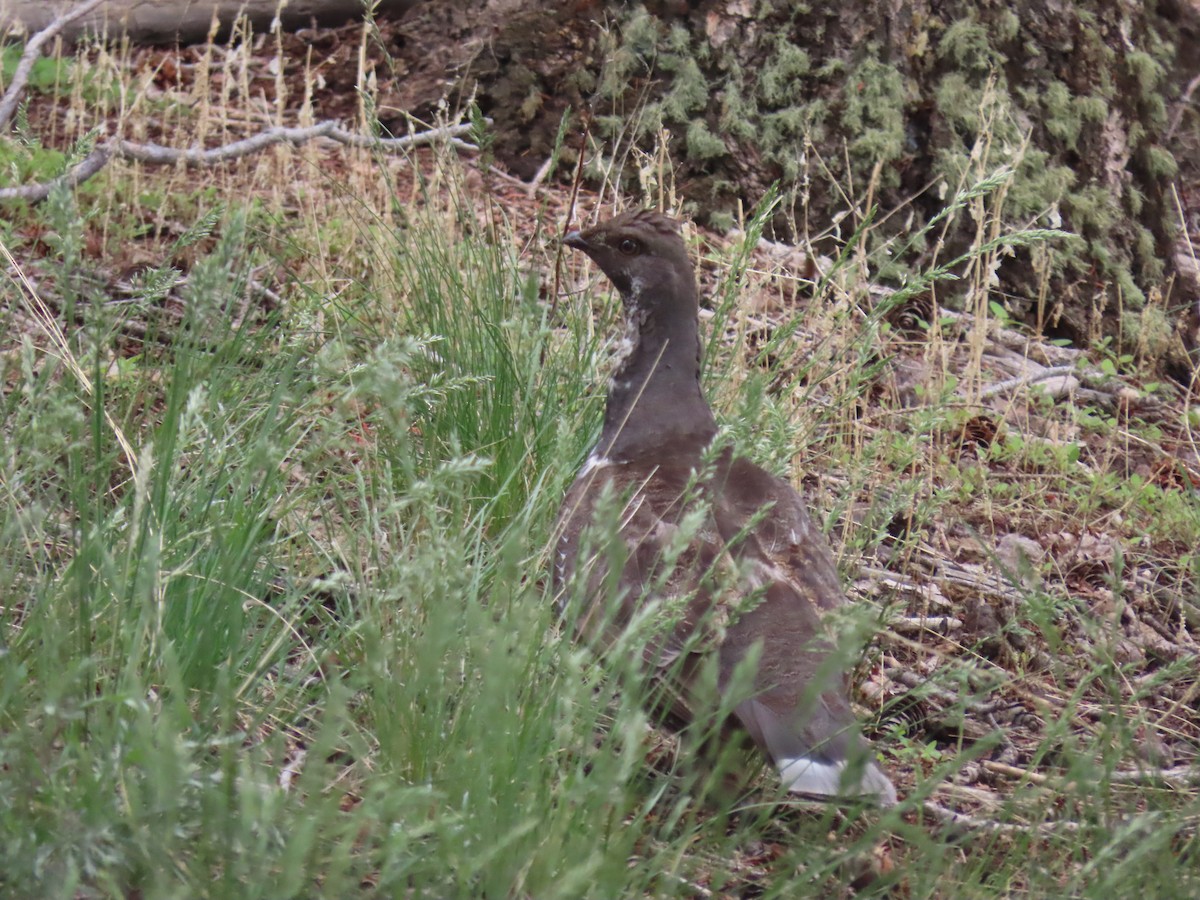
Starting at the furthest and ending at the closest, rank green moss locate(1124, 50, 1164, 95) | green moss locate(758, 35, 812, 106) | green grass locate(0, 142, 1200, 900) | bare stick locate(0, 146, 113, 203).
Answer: green moss locate(1124, 50, 1164, 95) < green moss locate(758, 35, 812, 106) < bare stick locate(0, 146, 113, 203) < green grass locate(0, 142, 1200, 900)

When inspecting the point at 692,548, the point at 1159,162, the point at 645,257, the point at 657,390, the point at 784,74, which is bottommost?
the point at 692,548

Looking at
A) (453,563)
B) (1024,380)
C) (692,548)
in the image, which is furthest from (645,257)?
(1024,380)

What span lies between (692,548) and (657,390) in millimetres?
874

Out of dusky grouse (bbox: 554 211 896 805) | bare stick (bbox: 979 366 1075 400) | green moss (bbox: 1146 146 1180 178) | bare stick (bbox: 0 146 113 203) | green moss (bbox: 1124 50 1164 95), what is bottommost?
bare stick (bbox: 979 366 1075 400)

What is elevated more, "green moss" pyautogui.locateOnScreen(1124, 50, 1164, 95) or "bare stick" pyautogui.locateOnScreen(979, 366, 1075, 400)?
"green moss" pyautogui.locateOnScreen(1124, 50, 1164, 95)

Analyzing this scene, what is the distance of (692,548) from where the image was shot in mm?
3072

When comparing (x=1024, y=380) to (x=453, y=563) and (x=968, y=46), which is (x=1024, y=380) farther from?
(x=453, y=563)

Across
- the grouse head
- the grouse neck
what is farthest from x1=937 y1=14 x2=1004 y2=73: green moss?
the grouse neck

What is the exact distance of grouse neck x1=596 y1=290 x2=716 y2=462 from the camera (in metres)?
3.72

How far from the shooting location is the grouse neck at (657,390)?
12.2 ft

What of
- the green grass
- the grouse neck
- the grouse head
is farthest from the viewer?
the grouse head

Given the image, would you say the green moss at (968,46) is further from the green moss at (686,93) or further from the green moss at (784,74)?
the green moss at (686,93)

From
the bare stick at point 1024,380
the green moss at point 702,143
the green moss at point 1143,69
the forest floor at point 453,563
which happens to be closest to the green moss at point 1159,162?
the green moss at point 1143,69

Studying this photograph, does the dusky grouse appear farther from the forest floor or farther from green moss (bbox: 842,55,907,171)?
green moss (bbox: 842,55,907,171)
